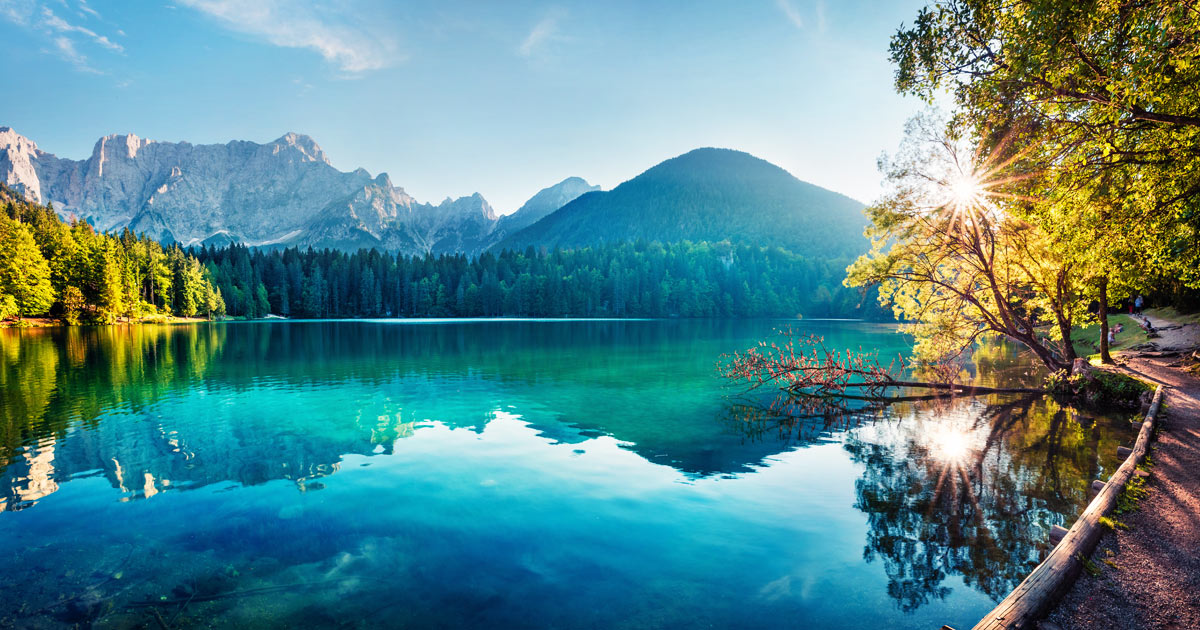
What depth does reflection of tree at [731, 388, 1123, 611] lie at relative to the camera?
9.61m

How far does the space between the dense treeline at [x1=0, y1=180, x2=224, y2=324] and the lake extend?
245 feet

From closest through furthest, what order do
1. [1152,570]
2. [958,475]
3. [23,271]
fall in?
1. [1152,570]
2. [958,475]
3. [23,271]

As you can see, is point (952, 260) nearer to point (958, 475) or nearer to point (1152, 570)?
point (958, 475)

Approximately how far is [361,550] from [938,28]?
66.4 ft

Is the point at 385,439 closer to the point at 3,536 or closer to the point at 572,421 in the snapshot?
the point at 572,421

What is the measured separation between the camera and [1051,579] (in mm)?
6699

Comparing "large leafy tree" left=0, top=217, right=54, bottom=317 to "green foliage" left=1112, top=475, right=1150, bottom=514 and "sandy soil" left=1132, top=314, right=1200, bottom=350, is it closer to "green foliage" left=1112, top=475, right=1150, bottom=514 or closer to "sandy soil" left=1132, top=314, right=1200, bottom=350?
"green foliage" left=1112, top=475, right=1150, bottom=514

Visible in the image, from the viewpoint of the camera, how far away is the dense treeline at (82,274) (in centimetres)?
7612

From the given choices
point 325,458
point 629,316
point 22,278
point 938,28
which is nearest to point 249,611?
point 325,458

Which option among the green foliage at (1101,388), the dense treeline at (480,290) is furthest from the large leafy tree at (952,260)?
the dense treeline at (480,290)

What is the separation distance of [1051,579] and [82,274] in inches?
5003

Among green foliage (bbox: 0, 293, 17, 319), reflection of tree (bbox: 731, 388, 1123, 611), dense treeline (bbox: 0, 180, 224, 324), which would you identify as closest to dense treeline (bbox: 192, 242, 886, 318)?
dense treeline (bbox: 0, 180, 224, 324)

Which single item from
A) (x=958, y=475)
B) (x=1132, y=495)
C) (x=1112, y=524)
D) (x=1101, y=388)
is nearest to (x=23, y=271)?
(x=958, y=475)

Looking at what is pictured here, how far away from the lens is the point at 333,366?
4066 centimetres
